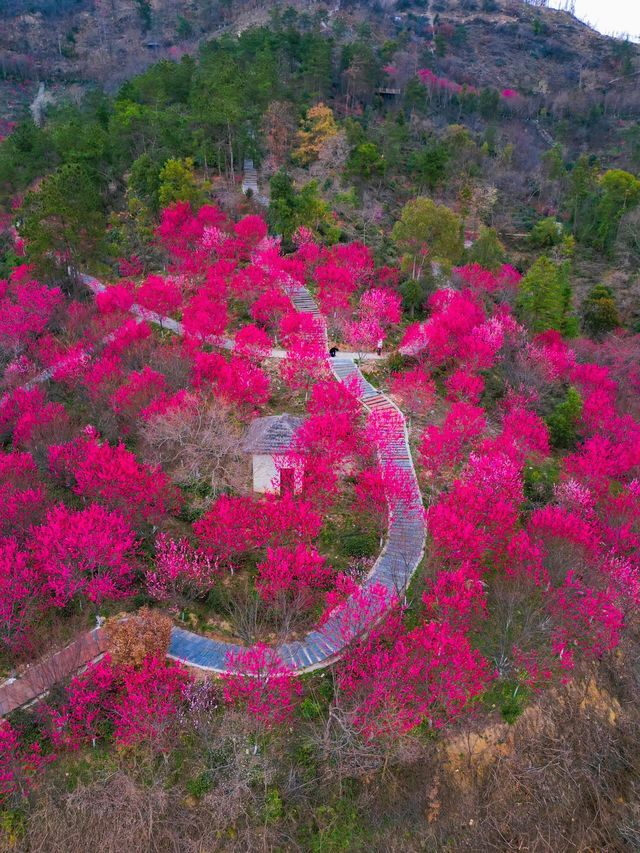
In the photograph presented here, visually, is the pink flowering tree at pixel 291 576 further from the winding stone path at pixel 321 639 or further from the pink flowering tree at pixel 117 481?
the pink flowering tree at pixel 117 481

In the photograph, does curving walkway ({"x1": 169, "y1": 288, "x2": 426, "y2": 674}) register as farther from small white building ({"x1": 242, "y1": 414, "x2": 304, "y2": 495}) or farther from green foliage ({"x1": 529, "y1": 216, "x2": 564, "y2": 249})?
green foliage ({"x1": 529, "y1": 216, "x2": 564, "y2": 249})

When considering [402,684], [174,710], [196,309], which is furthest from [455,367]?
[174,710]

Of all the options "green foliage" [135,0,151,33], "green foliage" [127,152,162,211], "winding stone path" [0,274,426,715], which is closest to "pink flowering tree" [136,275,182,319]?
"green foliage" [127,152,162,211]

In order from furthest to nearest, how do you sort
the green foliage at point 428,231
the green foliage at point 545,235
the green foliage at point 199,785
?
1. the green foliage at point 545,235
2. the green foliage at point 428,231
3. the green foliage at point 199,785

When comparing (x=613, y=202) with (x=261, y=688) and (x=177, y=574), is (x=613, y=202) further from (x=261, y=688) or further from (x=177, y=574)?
(x=261, y=688)

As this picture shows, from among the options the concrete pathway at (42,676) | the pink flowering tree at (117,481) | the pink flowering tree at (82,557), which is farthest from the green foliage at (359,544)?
the concrete pathway at (42,676)
